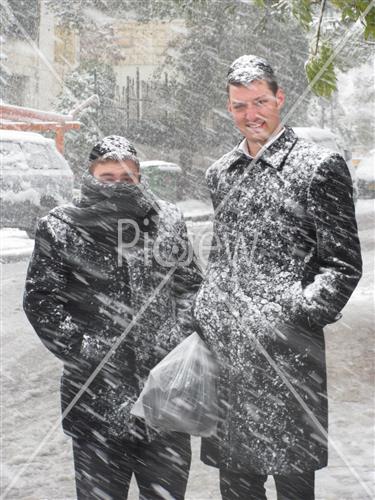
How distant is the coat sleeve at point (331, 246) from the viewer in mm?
2650

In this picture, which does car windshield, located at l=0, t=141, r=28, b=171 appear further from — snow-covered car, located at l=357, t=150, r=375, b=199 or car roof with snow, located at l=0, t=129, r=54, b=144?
snow-covered car, located at l=357, t=150, r=375, b=199

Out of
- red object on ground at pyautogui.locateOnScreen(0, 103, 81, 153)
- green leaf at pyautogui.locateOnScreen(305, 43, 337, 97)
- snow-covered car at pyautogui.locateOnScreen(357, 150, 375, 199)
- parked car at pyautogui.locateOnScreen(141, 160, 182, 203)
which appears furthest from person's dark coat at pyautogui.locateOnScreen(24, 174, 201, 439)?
snow-covered car at pyautogui.locateOnScreen(357, 150, 375, 199)

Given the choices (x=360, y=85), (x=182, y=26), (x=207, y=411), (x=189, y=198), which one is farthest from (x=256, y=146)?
(x=360, y=85)

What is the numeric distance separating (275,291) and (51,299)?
919mm

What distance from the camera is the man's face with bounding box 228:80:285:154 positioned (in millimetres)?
2803

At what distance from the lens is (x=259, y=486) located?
9.59 ft

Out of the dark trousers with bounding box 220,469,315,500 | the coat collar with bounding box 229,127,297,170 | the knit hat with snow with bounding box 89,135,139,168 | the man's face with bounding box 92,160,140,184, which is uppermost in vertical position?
the coat collar with bounding box 229,127,297,170

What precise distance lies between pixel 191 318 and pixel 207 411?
1.32 feet

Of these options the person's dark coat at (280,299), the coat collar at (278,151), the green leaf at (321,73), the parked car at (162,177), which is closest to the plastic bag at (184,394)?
the person's dark coat at (280,299)

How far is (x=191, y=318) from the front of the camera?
10.3ft

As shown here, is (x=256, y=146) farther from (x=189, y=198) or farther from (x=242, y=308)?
(x=189, y=198)

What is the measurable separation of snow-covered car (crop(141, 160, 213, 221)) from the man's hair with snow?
55.1 ft

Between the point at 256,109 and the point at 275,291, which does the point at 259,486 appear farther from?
the point at 256,109

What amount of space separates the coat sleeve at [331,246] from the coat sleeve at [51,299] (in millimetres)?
936
